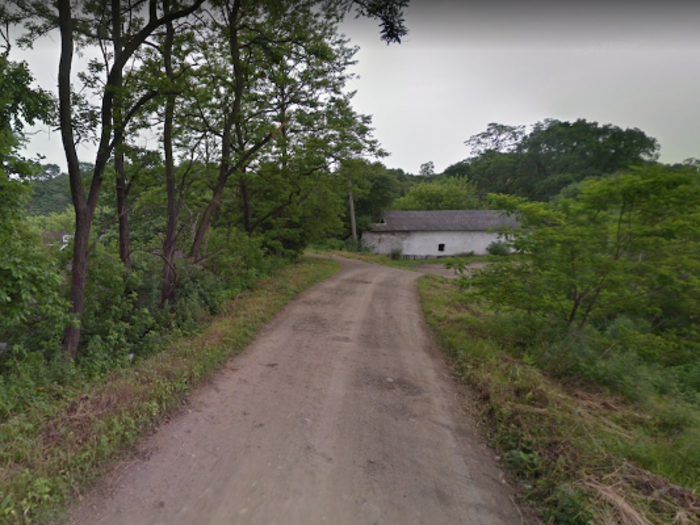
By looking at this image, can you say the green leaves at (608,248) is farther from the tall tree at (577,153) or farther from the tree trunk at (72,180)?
the tree trunk at (72,180)

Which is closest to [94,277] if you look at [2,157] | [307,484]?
[2,157]

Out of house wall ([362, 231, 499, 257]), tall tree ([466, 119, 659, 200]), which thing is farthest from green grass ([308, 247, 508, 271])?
tall tree ([466, 119, 659, 200])

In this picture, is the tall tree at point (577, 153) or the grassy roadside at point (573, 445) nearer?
the grassy roadside at point (573, 445)

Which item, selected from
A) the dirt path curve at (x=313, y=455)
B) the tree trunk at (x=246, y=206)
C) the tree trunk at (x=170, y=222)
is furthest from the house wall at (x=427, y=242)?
the dirt path curve at (x=313, y=455)

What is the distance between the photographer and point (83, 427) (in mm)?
3102

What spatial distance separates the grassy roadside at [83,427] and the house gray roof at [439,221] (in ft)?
81.5

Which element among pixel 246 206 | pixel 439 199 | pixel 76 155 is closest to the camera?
pixel 76 155

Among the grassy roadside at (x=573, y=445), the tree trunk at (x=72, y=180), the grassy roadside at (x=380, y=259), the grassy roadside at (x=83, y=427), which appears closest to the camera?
the grassy roadside at (x=83, y=427)

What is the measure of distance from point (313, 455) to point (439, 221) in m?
28.7

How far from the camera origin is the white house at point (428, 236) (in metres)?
28.5

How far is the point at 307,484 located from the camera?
281 cm

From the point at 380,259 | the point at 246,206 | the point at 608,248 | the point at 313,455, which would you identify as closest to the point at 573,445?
the point at 313,455

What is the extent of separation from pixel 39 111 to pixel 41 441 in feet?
17.8

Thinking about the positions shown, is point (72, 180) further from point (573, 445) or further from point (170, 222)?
point (573, 445)
